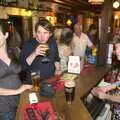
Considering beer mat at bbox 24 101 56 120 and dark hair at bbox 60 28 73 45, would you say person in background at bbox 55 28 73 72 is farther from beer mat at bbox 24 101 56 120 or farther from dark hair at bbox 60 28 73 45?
beer mat at bbox 24 101 56 120

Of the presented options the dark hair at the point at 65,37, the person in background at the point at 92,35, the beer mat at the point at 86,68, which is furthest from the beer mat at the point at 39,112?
the person in background at the point at 92,35

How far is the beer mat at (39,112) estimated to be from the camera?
5.44 feet

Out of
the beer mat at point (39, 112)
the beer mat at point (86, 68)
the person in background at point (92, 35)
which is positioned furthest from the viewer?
the person in background at point (92, 35)

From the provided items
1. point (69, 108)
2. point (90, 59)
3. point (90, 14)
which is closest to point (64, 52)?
point (90, 59)

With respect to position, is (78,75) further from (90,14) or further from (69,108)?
(90,14)

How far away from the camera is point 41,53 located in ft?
8.10

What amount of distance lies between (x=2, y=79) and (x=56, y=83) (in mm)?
609

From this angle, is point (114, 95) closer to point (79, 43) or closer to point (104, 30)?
point (104, 30)

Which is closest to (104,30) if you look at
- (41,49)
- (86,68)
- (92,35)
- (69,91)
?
(86,68)

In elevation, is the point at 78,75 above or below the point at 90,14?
below

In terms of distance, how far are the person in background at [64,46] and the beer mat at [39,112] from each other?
4.77 feet

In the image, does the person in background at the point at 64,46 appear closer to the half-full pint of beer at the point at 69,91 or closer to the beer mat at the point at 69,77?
the beer mat at the point at 69,77

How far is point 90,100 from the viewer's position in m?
2.63

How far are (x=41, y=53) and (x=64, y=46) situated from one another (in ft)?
4.05
